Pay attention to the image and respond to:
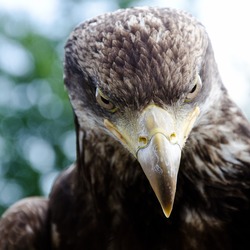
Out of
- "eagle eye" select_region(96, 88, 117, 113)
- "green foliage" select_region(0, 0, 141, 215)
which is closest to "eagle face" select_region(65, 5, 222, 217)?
"eagle eye" select_region(96, 88, 117, 113)

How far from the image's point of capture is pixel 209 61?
2.77 meters

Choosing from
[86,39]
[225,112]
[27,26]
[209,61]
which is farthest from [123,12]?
[27,26]

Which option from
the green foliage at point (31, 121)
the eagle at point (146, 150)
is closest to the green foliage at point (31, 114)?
the green foliage at point (31, 121)

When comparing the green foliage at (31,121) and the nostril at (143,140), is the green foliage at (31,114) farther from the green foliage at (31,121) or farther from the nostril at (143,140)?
the nostril at (143,140)

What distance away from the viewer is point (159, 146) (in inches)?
92.7

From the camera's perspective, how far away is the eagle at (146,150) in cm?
246

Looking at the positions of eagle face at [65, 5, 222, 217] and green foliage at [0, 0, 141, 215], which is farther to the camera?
green foliage at [0, 0, 141, 215]

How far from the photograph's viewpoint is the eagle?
2465 mm

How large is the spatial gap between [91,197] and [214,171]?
25.6 inches

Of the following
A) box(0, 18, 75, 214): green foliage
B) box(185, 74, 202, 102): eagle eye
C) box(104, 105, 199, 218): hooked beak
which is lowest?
box(0, 18, 75, 214): green foliage

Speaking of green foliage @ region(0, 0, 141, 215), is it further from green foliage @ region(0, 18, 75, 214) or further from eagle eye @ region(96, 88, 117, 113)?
eagle eye @ region(96, 88, 117, 113)

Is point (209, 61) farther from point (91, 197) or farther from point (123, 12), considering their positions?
point (91, 197)

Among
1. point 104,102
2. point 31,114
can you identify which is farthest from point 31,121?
point 104,102

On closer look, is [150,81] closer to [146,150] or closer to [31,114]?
[146,150]
